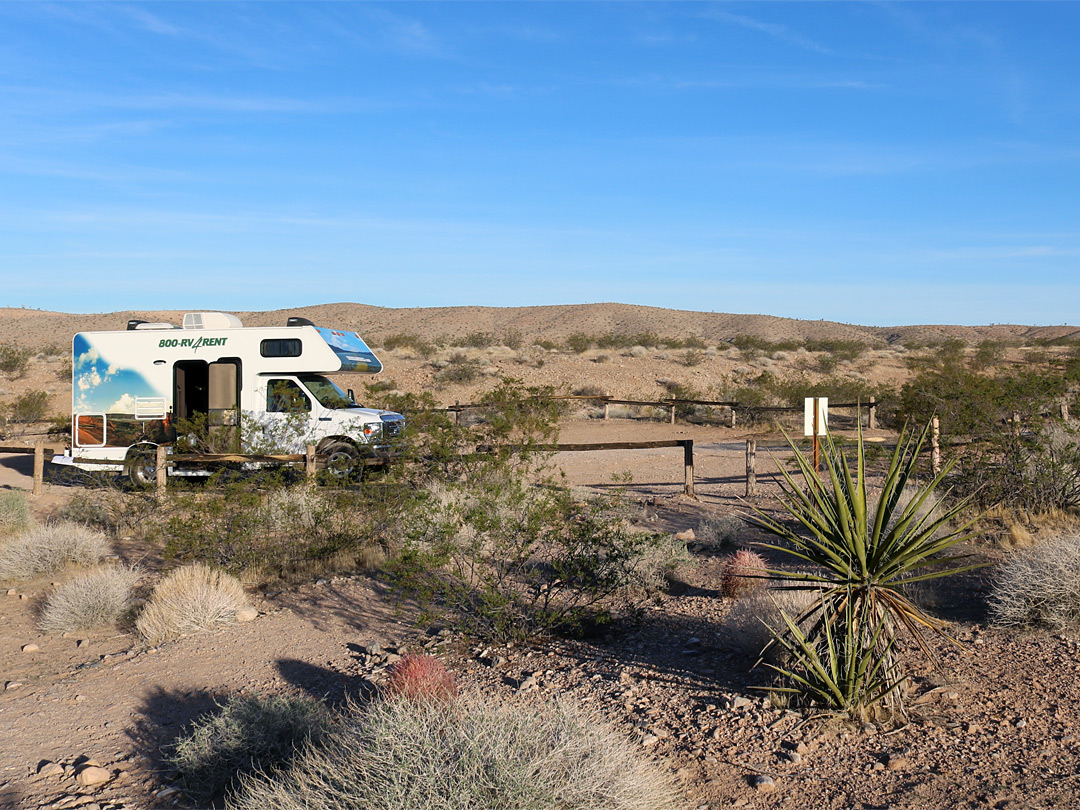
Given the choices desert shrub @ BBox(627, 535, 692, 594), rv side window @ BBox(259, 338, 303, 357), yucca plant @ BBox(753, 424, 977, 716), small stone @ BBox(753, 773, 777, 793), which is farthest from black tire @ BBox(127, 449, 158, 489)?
small stone @ BBox(753, 773, 777, 793)

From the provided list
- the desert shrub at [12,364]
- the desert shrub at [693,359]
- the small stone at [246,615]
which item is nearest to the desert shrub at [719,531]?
the small stone at [246,615]

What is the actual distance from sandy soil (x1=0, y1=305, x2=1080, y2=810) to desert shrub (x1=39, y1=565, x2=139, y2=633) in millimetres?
185

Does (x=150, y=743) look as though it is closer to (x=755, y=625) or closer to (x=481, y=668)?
(x=481, y=668)

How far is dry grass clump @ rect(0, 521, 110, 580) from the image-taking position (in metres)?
9.45

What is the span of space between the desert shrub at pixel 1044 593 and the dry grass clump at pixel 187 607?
6723 mm

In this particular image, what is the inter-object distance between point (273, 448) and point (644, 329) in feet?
227

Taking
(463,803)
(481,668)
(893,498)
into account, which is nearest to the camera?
(463,803)

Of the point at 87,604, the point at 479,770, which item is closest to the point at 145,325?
the point at 87,604

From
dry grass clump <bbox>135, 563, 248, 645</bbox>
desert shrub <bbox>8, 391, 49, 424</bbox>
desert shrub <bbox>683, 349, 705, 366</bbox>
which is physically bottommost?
dry grass clump <bbox>135, 563, 248, 645</bbox>

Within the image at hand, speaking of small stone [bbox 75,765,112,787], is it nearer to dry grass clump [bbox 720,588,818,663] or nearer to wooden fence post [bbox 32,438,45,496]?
dry grass clump [bbox 720,588,818,663]

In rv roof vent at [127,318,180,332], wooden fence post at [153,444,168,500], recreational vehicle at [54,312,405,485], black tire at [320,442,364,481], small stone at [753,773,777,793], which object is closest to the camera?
small stone at [753,773,777,793]

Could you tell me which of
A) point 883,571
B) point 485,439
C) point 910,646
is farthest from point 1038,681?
point 485,439

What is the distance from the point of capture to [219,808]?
441 cm

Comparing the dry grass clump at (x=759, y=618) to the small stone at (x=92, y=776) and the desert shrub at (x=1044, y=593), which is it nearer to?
the desert shrub at (x=1044, y=593)
